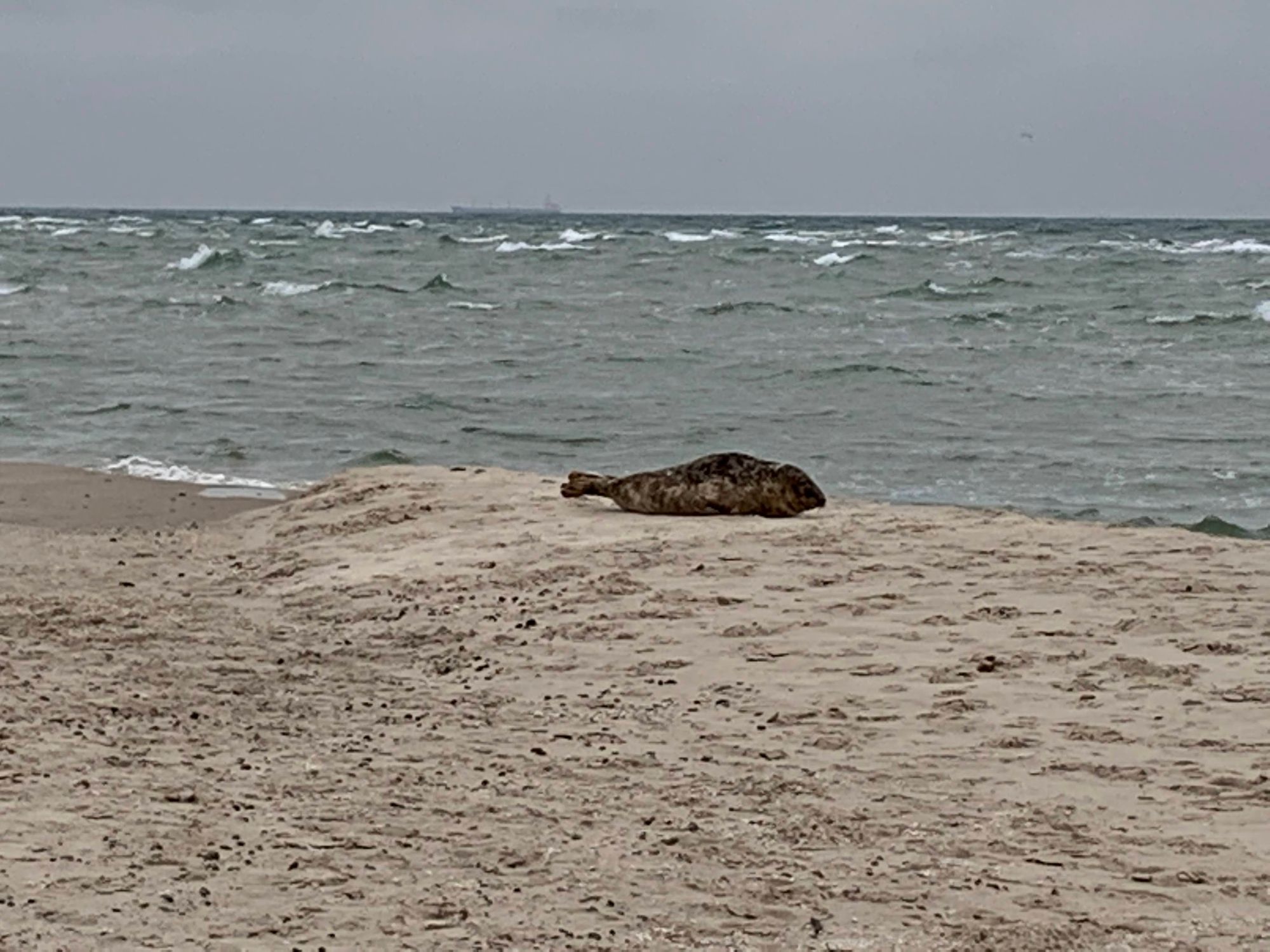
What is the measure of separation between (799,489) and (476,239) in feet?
158

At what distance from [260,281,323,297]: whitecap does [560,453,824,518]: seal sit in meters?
21.4

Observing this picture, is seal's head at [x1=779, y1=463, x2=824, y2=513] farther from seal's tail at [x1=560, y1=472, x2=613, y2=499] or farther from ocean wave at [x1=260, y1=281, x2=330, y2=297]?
ocean wave at [x1=260, y1=281, x2=330, y2=297]

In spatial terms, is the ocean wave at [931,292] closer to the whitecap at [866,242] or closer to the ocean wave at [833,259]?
the ocean wave at [833,259]

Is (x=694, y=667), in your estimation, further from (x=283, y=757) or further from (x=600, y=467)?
(x=600, y=467)

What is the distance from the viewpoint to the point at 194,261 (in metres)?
37.8

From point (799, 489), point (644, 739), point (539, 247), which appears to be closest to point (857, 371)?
point (799, 489)

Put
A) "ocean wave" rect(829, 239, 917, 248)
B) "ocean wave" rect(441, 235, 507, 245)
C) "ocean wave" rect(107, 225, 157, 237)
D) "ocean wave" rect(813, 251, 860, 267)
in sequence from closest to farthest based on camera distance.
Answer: "ocean wave" rect(813, 251, 860, 267) → "ocean wave" rect(829, 239, 917, 248) → "ocean wave" rect(441, 235, 507, 245) → "ocean wave" rect(107, 225, 157, 237)

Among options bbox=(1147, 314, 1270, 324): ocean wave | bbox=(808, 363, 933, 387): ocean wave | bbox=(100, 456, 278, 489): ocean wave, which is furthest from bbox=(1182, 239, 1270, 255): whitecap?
bbox=(100, 456, 278, 489): ocean wave

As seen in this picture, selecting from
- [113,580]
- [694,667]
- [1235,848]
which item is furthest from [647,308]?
[1235,848]

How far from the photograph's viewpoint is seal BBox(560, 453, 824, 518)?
352 inches

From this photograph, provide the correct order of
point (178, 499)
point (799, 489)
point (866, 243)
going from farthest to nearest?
point (866, 243) → point (178, 499) → point (799, 489)

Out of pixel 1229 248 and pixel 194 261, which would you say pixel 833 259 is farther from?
pixel 1229 248

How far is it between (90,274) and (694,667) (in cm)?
3028

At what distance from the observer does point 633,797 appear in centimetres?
469
